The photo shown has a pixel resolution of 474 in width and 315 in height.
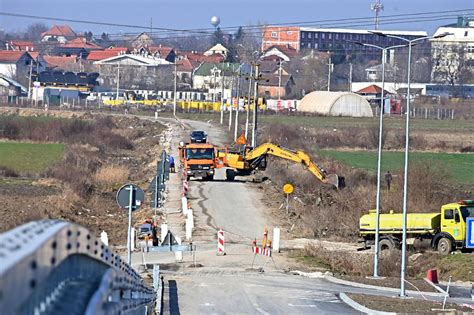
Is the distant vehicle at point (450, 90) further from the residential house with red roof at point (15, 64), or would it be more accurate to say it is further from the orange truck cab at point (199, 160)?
the orange truck cab at point (199, 160)

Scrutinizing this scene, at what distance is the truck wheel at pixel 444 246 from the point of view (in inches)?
1464

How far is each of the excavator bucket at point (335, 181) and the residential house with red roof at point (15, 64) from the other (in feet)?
385

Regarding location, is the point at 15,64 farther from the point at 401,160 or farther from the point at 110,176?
the point at 110,176

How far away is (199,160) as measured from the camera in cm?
5703

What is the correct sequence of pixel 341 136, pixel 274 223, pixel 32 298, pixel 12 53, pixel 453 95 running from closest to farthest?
pixel 32 298 → pixel 274 223 → pixel 341 136 → pixel 453 95 → pixel 12 53

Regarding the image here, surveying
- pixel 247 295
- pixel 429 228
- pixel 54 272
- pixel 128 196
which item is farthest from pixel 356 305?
pixel 54 272

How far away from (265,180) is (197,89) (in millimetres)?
120571

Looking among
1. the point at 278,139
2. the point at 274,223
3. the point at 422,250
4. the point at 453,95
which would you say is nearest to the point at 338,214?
the point at 274,223

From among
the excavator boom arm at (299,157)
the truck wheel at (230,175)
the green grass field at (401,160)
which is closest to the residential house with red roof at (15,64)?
the green grass field at (401,160)

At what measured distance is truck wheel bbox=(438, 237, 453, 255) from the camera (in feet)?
122

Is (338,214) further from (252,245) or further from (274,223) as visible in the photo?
(252,245)

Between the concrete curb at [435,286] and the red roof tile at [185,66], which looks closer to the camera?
the concrete curb at [435,286]

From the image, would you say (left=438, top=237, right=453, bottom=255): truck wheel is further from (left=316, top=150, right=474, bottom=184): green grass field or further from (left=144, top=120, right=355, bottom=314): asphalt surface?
(left=316, top=150, right=474, bottom=184): green grass field

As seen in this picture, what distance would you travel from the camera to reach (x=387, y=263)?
33.4m
